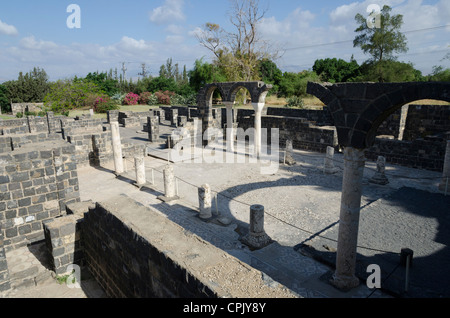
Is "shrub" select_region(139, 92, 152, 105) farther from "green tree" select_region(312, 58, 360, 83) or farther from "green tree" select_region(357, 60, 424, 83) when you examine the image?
"green tree" select_region(357, 60, 424, 83)

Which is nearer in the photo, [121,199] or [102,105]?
[121,199]

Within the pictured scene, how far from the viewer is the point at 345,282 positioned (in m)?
5.04

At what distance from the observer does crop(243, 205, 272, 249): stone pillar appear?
6.46m

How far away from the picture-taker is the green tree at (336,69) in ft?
138

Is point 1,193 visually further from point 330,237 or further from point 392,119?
point 392,119

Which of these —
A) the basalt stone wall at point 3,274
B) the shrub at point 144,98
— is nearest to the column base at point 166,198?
the basalt stone wall at point 3,274

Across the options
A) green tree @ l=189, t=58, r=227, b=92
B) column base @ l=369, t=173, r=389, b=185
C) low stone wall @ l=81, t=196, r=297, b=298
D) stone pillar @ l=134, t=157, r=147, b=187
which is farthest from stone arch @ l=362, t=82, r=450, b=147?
green tree @ l=189, t=58, r=227, b=92

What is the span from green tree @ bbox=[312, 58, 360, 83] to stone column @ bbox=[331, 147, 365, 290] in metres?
40.1

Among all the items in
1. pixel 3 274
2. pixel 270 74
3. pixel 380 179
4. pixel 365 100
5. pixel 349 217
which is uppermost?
pixel 270 74

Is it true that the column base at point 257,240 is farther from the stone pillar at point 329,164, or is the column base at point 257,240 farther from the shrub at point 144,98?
the shrub at point 144,98

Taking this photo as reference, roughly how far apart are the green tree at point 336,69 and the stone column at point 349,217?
4012 centimetres

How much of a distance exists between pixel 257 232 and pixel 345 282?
81.0 inches

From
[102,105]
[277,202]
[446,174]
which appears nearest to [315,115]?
[446,174]

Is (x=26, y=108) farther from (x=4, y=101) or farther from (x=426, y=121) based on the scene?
(x=426, y=121)
